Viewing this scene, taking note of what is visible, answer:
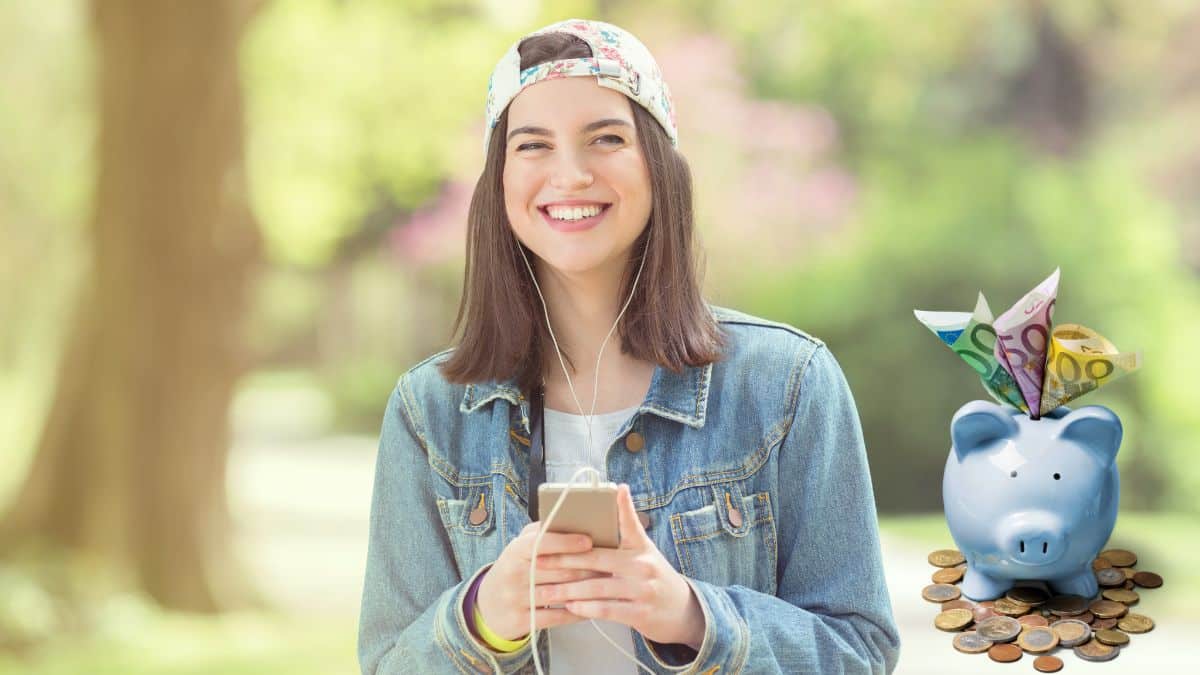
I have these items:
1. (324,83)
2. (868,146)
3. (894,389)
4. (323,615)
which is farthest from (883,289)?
(324,83)

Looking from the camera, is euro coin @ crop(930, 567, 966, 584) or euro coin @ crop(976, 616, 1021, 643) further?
euro coin @ crop(930, 567, 966, 584)

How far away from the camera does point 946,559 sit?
232 cm

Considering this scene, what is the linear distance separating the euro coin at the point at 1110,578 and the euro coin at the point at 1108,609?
3.8 inches

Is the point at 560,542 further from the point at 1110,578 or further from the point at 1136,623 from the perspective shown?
the point at 1110,578

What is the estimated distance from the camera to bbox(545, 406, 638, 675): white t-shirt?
4.91 ft

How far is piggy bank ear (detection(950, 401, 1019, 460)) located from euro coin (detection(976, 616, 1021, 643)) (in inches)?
11.5

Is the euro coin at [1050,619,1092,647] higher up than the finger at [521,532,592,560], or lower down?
lower down

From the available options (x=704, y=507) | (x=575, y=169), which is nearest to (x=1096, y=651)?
(x=704, y=507)

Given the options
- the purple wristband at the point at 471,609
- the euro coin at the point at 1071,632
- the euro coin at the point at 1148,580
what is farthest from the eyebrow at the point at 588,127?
the euro coin at the point at 1148,580

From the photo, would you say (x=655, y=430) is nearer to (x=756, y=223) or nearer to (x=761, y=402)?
(x=761, y=402)

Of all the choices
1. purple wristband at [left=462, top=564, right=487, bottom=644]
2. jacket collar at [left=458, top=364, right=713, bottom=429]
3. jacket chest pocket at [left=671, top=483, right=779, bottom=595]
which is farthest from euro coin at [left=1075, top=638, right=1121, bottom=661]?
purple wristband at [left=462, top=564, right=487, bottom=644]

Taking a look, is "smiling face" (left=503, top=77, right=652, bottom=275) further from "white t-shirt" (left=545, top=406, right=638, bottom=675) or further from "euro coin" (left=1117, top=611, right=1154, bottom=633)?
"euro coin" (left=1117, top=611, right=1154, bottom=633)

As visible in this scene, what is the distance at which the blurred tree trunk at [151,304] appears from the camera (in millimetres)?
4961

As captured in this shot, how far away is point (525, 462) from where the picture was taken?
156 centimetres
